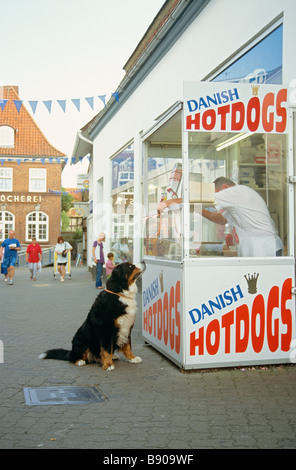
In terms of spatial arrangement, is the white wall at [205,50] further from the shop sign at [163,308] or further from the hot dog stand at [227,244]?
the shop sign at [163,308]

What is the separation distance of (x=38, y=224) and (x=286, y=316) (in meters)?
45.1

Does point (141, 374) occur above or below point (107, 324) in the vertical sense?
below

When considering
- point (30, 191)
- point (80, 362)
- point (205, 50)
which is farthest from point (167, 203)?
point (30, 191)

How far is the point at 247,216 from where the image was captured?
6227 millimetres

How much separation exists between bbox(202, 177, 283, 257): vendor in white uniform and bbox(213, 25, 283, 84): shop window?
2050 mm

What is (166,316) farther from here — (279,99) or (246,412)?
(279,99)

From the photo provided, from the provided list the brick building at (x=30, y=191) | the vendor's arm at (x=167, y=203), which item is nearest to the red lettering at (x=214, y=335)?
the vendor's arm at (x=167, y=203)

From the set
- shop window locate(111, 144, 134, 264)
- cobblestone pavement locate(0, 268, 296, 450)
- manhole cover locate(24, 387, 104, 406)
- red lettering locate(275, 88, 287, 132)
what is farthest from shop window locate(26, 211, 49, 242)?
manhole cover locate(24, 387, 104, 406)

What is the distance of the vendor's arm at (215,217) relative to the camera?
6.21 meters

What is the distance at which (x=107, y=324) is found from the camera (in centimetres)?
574

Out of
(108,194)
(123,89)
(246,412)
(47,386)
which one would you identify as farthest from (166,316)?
(108,194)

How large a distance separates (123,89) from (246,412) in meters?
13.3

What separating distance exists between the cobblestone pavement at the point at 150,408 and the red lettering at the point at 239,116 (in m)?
2.69

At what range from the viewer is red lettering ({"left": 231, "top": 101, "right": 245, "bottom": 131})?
5.82 meters
